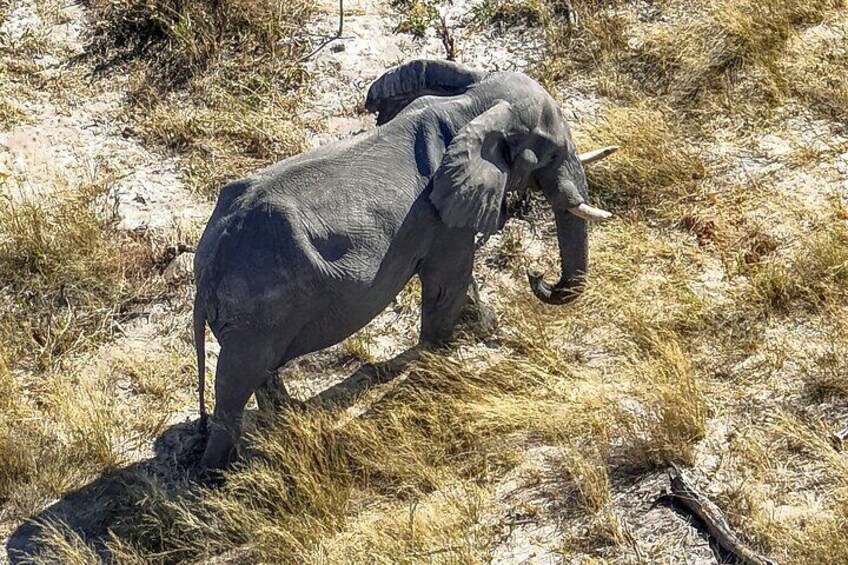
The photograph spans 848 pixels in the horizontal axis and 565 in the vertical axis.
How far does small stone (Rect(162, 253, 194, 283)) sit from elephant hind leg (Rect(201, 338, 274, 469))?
6.02ft

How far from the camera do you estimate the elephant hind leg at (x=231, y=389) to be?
19.9 feet

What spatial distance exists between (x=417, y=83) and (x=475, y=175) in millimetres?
919

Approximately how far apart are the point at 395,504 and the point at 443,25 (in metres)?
5.16

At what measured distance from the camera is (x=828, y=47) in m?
9.75

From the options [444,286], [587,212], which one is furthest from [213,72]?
[587,212]

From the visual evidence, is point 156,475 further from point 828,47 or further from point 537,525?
point 828,47

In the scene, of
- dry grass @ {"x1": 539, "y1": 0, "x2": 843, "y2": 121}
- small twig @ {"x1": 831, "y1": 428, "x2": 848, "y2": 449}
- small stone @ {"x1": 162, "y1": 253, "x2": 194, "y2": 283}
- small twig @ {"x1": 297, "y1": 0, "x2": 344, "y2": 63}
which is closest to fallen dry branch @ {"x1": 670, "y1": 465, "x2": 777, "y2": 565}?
small twig @ {"x1": 831, "y1": 428, "x2": 848, "y2": 449}

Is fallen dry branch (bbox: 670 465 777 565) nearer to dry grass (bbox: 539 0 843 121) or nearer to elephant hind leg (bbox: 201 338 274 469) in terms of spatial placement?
elephant hind leg (bbox: 201 338 274 469)

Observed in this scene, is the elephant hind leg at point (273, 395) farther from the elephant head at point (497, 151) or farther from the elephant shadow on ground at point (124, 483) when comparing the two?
the elephant head at point (497, 151)

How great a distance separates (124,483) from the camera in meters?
6.52

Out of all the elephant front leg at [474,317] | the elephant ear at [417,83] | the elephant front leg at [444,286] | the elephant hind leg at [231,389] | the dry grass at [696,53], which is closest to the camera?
the elephant hind leg at [231,389]

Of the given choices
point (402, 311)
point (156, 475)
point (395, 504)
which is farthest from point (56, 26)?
point (395, 504)

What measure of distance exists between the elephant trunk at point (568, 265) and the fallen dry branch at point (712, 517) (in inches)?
68.1

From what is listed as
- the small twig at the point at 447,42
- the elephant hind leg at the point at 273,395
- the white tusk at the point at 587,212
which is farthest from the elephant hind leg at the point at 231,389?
the small twig at the point at 447,42
